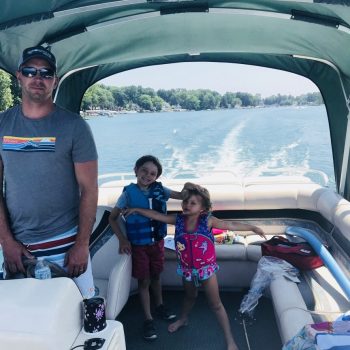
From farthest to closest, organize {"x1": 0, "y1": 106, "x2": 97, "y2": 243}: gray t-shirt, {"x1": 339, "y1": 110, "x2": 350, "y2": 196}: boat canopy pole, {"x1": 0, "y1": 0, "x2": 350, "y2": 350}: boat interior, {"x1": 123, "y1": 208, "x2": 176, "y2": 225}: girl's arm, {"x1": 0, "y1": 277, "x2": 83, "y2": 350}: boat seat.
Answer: {"x1": 339, "y1": 110, "x2": 350, "y2": 196}: boat canopy pole, {"x1": 123, "y1": 208, "x2": 176, "y2": 225}: girl's arm, {"x1": 0, "y1": 0, "x2": 350, "y2": 350}: boat interior, {"x1": 0, "y1": 106, "x2": 97, "y2": 243}: gray t-shirt, {"x1": 0, "y1": 277, "x2": 83, "y2": 350}: boat seat

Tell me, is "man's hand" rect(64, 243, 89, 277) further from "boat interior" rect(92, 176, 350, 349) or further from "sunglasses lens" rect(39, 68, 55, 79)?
"sunglasses lens" rect(39, 68, 55, 79)

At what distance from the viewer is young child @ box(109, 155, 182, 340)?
8.43 ft

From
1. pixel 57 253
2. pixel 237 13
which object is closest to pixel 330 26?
pixel 237 13

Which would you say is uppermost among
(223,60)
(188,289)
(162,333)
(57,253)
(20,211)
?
(223,60)

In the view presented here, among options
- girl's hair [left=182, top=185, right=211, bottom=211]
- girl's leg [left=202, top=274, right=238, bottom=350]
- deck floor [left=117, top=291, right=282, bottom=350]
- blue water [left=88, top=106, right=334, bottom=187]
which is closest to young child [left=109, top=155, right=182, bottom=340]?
deck floor [left=117, top=291, right=282, bottom=350]

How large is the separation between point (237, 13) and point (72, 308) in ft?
6.60

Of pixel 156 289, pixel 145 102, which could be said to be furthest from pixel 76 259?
pixel 145 102

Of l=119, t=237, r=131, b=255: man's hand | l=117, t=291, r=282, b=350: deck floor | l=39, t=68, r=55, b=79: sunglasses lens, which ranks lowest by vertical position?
l=117, t=291, r=282, b=350: deck floor

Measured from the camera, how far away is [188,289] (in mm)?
2514

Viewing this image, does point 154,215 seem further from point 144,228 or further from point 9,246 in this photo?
point 9,246

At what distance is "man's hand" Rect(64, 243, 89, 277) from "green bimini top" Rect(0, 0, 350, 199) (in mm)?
1326

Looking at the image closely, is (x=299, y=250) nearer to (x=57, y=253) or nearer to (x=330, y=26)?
(x=330, y=26)

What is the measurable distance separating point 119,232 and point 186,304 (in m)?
0.67

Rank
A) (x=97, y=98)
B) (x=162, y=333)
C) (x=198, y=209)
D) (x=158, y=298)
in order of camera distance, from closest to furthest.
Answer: (x=198, y=209), (x=162, y=333), (x=158, y=298), (x=97, y=98)
